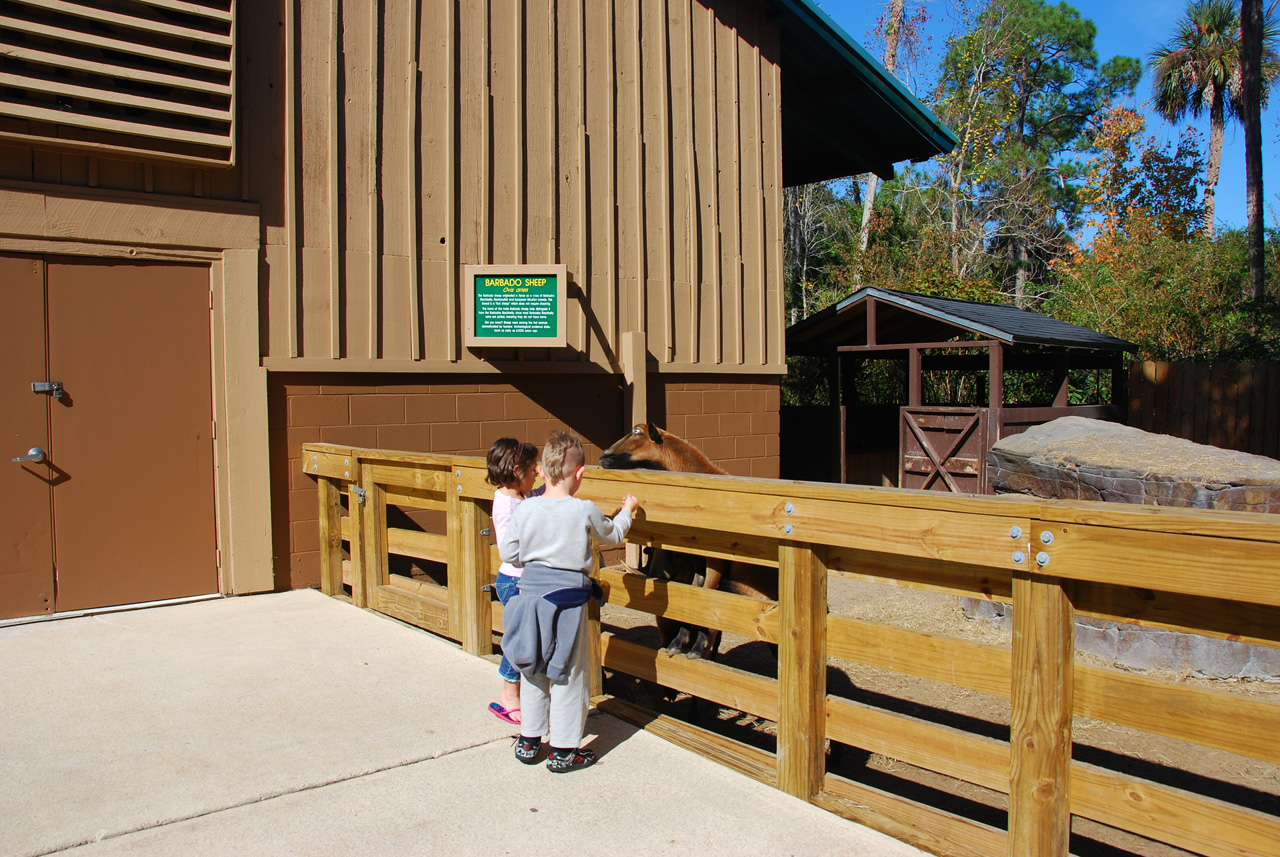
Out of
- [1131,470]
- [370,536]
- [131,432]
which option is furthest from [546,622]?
[1131,470]

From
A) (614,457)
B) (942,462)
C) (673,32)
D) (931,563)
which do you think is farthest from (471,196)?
(942,462)

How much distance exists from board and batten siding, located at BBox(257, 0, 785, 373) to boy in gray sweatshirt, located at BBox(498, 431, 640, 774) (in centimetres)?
386

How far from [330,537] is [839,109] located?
8.99 m

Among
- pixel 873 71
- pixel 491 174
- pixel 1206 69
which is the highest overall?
pixel 1206 69

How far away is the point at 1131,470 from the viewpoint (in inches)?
267

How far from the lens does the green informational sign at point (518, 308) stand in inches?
292

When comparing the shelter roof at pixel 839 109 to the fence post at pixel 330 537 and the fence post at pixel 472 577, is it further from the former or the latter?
the fence post at pixel 472 577

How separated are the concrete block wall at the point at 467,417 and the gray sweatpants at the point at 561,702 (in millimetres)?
3764

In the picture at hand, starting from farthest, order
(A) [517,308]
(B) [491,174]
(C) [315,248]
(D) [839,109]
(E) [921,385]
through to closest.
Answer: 1. (E) [921,385]
2. (D) [839,109]
3. (B) [491,174]
4. (A) [517,308]
5. (C) [315,248]

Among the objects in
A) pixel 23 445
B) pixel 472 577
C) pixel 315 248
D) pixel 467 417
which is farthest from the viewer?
pixel 467 417

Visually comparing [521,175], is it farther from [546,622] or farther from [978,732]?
[978,732]

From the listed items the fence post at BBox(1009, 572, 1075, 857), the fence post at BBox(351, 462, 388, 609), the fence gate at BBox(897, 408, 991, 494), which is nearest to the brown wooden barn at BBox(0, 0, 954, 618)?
the fence post at BBox(351, 462, 388, 609)

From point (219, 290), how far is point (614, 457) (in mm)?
3396

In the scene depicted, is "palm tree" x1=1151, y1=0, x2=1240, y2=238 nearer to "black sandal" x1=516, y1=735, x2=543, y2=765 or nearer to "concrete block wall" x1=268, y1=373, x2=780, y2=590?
"concrete block wall" x1=268, y1=373, x2=780, y2=590
